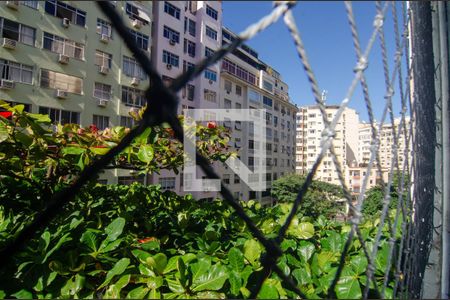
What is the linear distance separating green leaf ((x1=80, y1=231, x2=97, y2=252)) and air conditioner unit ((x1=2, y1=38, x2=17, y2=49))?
12.4 m

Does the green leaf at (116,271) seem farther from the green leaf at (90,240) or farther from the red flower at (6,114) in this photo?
the red flower at (6,114)

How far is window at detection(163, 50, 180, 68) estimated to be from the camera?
1652 centimetres

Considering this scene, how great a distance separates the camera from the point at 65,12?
1195cm

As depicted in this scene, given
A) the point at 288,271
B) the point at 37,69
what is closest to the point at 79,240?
the point at 288,271

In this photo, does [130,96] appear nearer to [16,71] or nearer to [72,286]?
[16,71]

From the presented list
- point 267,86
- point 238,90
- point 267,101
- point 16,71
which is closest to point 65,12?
point 16,71

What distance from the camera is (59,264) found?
0.97m

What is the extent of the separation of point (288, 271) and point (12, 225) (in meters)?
1.28

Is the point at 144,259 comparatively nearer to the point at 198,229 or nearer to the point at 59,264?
the point at 59,264

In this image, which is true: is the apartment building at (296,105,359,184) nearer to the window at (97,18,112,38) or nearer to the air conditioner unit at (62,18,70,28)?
the window at (97,18,112,38)

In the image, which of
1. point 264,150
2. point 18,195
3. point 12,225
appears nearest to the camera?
point 12,225

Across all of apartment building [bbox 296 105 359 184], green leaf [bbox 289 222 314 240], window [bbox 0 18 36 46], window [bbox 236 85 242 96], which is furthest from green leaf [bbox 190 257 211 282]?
apartment building [bbox 296 105 359 184]

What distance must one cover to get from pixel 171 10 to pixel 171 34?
4.74 ft

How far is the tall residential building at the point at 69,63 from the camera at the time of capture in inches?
413
